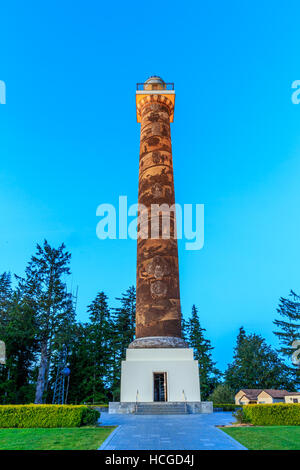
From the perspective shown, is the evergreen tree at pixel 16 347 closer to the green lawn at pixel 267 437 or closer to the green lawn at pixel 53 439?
the green lawn at pixel 53 439

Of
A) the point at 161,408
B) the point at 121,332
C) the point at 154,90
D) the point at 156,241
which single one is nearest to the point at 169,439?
the point at 161,408

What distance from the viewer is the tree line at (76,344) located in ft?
80.6

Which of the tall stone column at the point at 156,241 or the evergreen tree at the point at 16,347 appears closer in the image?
the tall stone column at the point at 156,241

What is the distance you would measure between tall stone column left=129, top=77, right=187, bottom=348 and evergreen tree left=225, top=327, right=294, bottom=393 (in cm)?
2185

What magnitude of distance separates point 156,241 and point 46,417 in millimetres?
9661

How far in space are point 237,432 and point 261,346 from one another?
1286 inches

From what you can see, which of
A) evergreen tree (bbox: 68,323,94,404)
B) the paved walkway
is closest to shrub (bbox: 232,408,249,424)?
the paved walkway

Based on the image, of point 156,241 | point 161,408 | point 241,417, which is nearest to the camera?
point 241,417

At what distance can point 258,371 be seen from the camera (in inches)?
1336

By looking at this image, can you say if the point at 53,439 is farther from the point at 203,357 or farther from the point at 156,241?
the point at 203,357

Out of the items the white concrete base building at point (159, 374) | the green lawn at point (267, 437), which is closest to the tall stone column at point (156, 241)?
the white concrete base building at point (159, 374)

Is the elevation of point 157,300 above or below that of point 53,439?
above
